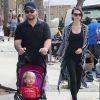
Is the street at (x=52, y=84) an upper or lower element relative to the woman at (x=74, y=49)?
lower

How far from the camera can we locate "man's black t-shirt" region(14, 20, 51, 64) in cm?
671

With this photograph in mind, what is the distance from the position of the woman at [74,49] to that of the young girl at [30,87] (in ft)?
5.51

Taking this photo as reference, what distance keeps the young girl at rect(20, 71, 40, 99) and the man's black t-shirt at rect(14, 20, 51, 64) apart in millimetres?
417

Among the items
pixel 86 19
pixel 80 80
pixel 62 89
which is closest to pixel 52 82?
pixel 62 89

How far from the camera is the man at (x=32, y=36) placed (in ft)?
21.8

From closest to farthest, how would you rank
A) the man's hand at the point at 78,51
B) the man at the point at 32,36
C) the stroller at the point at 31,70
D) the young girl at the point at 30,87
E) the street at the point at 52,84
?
the young girl at the point at 30,87
the stroller at the point at 31,70
the man at the point at 32,36
the man's hand at the point at 78,51
the street at the point at 52,84

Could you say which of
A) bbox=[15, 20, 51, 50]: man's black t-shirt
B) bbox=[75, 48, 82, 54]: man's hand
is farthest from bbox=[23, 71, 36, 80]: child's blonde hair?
bbox=[75, 48, 82, 54]: man's hand

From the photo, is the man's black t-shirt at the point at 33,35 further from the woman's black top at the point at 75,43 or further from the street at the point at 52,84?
the street at the point at 52,84

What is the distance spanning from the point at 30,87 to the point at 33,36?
0.79 m

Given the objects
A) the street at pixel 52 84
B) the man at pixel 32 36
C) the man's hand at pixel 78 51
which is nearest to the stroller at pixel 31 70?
the man at pixel 32 36

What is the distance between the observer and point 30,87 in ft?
20.9

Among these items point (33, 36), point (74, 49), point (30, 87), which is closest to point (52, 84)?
point (74, 49)

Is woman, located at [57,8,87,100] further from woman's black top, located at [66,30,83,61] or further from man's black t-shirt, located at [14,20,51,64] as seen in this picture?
man's black t-shirt, located at [14,20,51,64]

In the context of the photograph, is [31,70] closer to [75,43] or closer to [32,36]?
[32,36]
